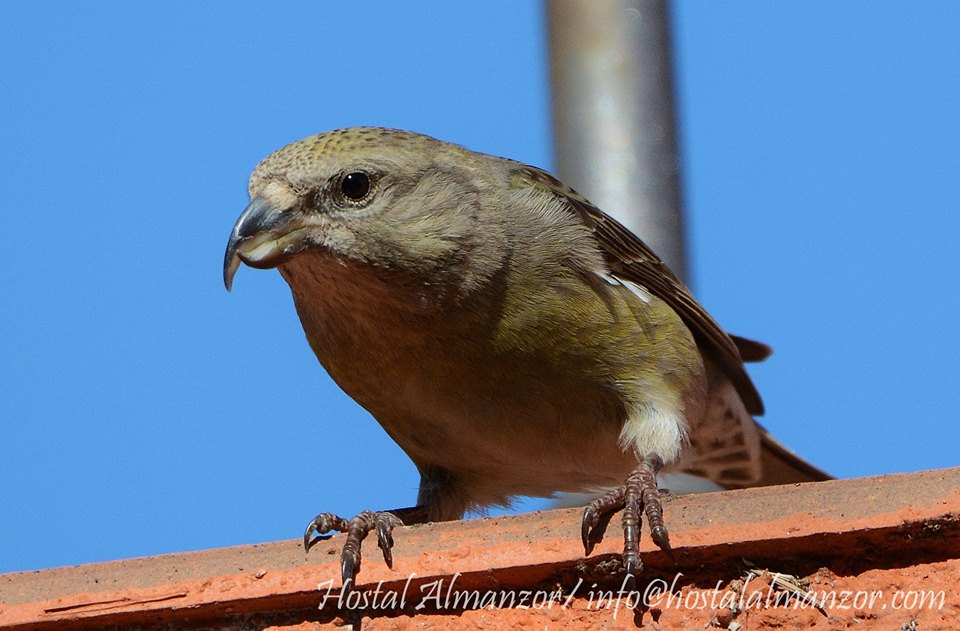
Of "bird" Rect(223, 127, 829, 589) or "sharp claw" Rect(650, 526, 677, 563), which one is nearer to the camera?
"sharp claw" Rect(650, 526, 677, 563)

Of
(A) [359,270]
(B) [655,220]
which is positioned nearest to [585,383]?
(A) [359,270]

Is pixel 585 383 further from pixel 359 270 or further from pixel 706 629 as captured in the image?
pixel 706 629

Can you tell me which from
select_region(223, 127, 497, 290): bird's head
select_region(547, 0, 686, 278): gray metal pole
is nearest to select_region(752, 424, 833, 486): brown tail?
select_region(547, 0, 686, 278): gray metal pole

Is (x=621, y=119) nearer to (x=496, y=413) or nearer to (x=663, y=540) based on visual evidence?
(x=496, y=413)

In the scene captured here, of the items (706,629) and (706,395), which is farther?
(706,395)

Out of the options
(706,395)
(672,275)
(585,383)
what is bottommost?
(585,383)

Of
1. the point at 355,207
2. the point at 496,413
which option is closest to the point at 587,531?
the point at 496,413

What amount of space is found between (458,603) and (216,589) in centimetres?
56

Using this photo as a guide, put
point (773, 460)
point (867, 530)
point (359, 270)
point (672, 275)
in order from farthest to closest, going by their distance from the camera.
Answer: point (773, 460) → point (672, 275) → point (359, 270) → point (867, 530)

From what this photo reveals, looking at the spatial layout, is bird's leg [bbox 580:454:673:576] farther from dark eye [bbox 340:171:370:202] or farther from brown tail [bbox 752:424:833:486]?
brown tail [bbox 752:424:833:486]

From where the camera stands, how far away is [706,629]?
2566 millimetres

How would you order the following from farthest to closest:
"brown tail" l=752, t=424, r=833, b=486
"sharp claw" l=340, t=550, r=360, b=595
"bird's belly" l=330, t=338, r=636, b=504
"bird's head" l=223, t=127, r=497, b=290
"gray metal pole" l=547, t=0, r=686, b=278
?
"brown tail" l=752, t=424, r=833, b=486 → "gray metal pole" l=547, t=0, r=686, b=278 → "bird's belly" l=330, t=338, r=636, b=504 → "bird's head" l=223, t=127, r=497, b=290 → "sharp claw" l=340, t=550, r=360, b=595

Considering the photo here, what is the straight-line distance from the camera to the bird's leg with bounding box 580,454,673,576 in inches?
104

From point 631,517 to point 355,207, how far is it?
1509 millimetres
